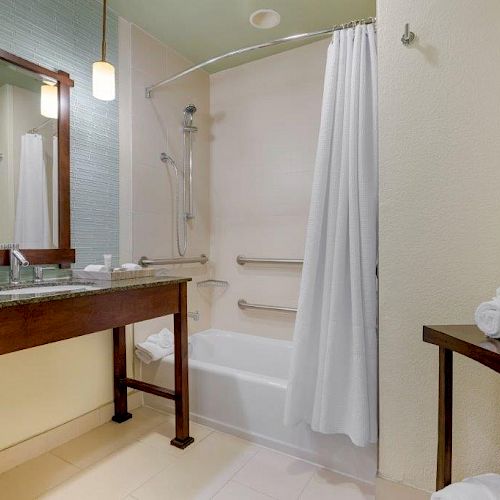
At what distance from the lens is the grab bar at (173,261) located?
203 centimetres

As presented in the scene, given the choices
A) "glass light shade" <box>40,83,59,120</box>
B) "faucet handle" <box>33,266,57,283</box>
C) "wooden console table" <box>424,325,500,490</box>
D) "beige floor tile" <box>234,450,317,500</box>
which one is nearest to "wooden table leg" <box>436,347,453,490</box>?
"wooden console table" <box>424,325,500,490</box>

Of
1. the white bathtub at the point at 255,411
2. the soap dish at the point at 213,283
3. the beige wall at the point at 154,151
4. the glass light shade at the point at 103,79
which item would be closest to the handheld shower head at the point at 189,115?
the beige wall at the point at 154,151

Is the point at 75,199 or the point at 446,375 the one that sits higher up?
the point at 75,199

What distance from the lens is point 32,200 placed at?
1.57 m

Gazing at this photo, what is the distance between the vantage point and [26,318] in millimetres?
1057

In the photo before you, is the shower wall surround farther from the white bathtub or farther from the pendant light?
the white bathtub

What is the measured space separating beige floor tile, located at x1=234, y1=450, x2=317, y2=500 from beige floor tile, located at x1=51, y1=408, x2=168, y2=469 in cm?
61

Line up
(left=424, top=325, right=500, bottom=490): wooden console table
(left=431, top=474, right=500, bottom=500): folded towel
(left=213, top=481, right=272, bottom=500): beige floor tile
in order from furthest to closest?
(left=213, top=481, right=272, bottom=500): beige floor tile → (left=424, top=325, right=500, bottom=490): wooden console table → (left=431, top=474, right=500, bottom=500): folded towel

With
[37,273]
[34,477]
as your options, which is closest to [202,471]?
[34,477]

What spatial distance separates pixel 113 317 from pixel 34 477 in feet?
2.53

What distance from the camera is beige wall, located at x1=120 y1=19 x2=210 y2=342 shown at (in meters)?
1.96

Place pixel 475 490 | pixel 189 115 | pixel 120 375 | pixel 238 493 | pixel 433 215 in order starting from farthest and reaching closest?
pixel 189 115 → pixel 120 375 → pixel 238 493 → pixel 433 215 → pixel 475 490

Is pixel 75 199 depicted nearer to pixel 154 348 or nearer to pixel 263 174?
pixel 154 348

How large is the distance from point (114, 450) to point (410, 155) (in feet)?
5.95
